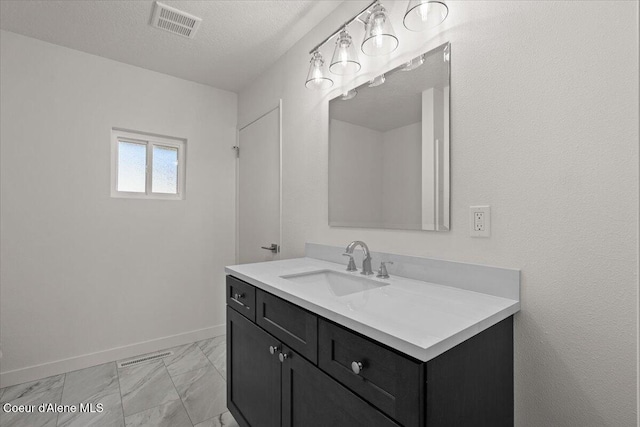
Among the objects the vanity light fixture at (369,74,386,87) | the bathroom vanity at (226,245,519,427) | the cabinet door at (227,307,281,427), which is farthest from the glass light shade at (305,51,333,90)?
the cabinet door at (227,307,281,427)

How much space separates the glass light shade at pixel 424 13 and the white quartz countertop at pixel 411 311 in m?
1.06

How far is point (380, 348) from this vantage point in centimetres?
79

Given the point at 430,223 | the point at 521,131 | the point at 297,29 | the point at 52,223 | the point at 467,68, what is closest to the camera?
the point at 521,131

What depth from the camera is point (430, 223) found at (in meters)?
1.31

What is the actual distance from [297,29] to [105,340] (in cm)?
271

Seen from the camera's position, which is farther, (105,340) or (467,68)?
(105,340)

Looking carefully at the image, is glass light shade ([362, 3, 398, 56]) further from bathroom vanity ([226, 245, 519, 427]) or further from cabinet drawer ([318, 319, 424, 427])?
cabinet drawer ([318, 319, 424, 427])

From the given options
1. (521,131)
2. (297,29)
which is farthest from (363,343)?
(297,29)

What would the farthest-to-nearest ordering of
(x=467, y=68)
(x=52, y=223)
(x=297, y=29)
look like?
(x=52, y=223) < (x=297, y=29) < (x=467, y=68)

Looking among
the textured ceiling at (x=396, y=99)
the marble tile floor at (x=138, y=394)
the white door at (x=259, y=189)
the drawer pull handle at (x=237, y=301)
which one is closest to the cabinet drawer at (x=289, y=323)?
the drawer pull handle at (x=237, y=301)

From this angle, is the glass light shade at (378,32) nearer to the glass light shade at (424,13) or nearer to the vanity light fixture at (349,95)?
the glass light shade at (424,13)

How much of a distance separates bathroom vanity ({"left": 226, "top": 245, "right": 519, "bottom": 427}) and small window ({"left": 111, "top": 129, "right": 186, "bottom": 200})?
5.39 feet

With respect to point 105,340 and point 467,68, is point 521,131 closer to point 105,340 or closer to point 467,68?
point 467,68

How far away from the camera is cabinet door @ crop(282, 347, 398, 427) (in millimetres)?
834
